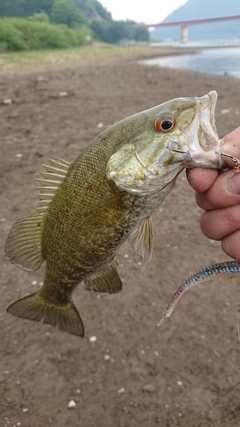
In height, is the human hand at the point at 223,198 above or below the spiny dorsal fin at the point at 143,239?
above

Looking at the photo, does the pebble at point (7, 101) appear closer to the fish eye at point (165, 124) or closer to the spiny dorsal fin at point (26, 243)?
the spiny dorsal fin at point (26, 243)

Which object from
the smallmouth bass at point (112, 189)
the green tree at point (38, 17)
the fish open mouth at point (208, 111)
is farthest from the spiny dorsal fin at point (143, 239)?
the green tree at point (38, 17)

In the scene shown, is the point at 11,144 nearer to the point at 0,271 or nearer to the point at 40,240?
the point at 0,271

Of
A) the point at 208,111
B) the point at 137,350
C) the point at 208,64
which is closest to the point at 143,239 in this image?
the point at 208,111

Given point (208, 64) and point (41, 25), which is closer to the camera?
point (208, 64)

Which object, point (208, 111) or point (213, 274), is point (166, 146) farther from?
point (213, 274)

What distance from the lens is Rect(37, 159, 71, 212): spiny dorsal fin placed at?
1.73m

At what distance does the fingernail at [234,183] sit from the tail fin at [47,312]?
112 centimetres

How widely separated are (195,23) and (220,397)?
47569 millimetres

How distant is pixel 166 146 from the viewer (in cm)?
152

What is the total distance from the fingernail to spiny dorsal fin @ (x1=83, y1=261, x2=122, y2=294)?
2.50 feet

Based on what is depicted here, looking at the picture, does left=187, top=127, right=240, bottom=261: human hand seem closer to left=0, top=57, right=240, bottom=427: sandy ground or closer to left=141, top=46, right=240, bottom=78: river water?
left=0, top=57, right=240, bottom=427: sandy ground

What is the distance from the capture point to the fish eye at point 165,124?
1510 mm

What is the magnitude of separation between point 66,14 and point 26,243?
58.6 meters
